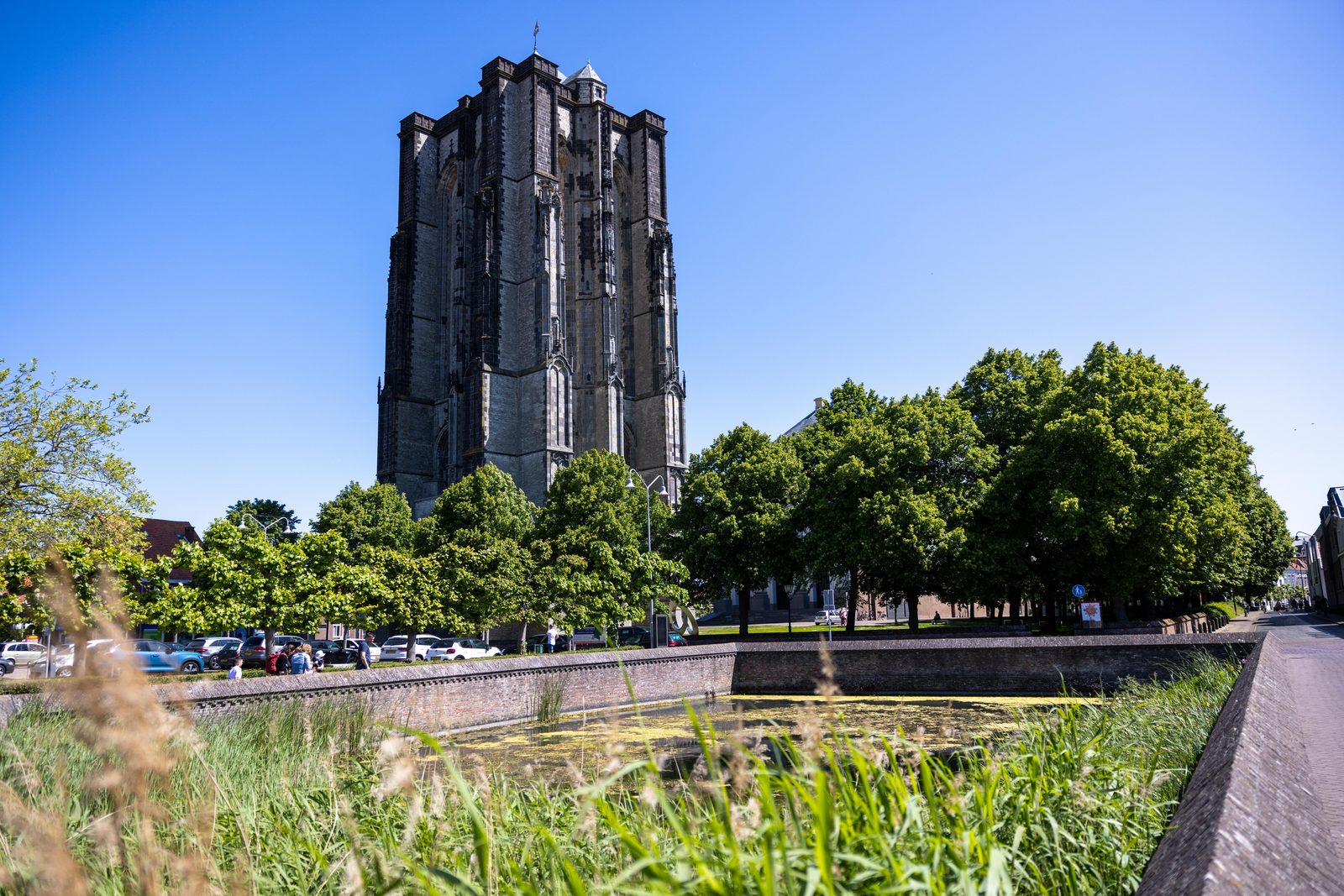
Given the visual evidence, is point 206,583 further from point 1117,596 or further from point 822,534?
point 1117,596

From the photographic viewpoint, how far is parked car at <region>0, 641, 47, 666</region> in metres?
39.2

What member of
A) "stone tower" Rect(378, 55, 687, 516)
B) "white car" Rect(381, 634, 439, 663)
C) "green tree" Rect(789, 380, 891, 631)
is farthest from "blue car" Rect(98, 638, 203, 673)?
"stone tower" Rect(378, 55, 687, 516)

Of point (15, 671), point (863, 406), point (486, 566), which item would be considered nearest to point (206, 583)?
point (486, 566)

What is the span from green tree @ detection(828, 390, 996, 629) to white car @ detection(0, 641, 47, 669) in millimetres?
34915

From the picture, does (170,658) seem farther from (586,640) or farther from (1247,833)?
(1247,833)

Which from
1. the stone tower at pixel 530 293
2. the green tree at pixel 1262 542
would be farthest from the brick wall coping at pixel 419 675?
the stone tower at pixel 530 293

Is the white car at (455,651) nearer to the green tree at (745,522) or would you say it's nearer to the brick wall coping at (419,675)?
the green tree at (745,522)

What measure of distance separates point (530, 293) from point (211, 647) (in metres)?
33.4

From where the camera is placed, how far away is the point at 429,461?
71.7 meters

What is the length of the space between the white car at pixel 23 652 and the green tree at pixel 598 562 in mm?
21757

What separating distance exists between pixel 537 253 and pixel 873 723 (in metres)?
54.3

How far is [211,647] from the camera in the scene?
43.1 m

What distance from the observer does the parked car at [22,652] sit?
128 feet

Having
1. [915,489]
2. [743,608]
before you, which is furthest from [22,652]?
[915,489]
